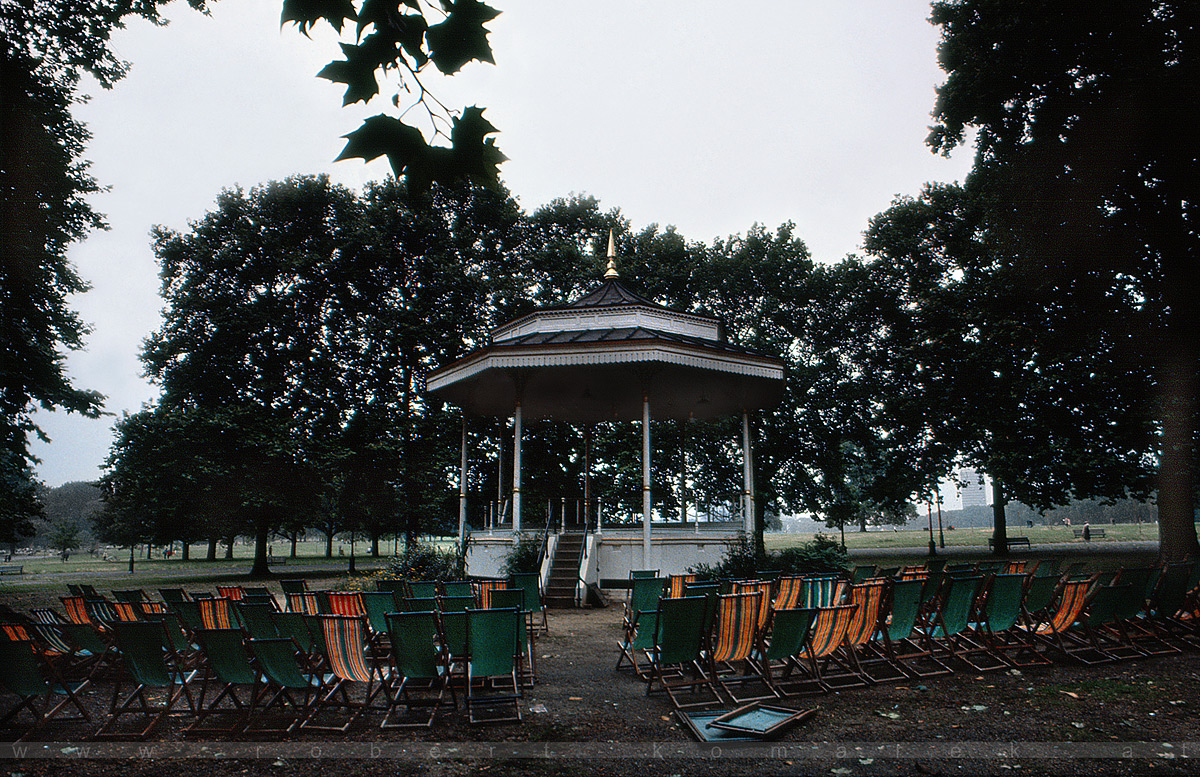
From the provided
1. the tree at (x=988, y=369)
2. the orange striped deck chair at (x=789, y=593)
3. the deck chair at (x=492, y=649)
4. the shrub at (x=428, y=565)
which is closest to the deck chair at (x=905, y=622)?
the orange striped deck chair at (x=789, y=593)

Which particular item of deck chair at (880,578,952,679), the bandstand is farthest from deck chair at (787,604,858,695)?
the bandstand

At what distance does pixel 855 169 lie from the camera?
679 inches

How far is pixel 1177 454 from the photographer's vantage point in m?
16.4

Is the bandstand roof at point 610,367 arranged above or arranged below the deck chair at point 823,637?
above

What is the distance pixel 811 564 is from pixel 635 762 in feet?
34.2

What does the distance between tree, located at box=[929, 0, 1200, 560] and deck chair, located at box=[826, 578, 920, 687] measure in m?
14.1

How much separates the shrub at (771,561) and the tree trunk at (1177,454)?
8.94 metres

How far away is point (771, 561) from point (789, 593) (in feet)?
22.7

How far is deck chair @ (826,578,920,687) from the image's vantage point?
685 cm

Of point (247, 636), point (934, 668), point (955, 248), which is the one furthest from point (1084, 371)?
point (247, 636)

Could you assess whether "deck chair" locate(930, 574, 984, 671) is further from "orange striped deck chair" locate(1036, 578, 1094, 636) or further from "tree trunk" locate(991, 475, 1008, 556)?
"tree trunk" locate(991, 475, 1008, 556)

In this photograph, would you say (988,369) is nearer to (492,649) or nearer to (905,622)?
(905,622)

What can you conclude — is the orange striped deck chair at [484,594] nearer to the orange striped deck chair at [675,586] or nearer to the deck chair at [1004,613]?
the orange striped deck chair at [675,586]

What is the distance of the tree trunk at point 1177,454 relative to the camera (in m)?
16.3
